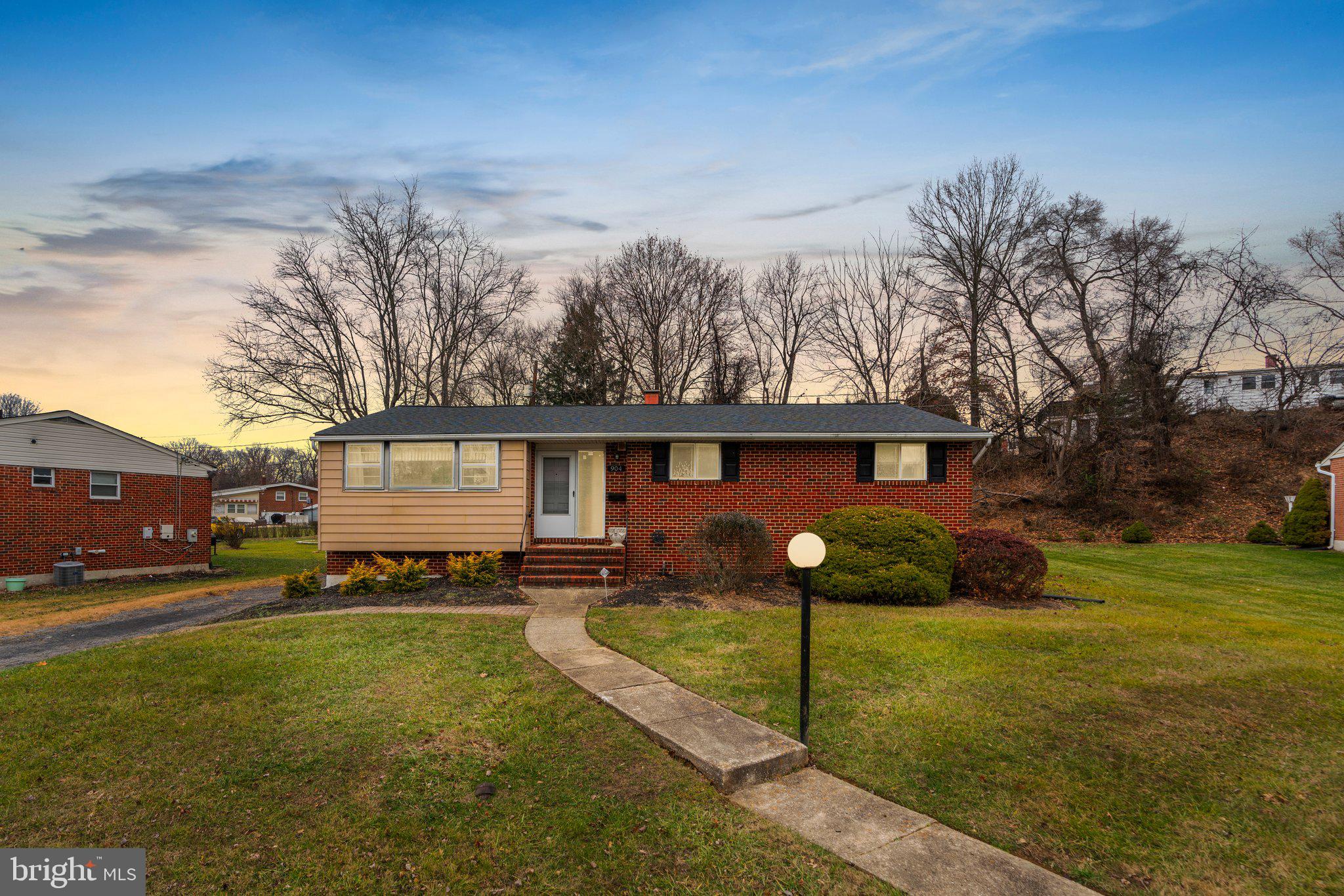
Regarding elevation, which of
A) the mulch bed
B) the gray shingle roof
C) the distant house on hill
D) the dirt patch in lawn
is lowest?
the mulch bed

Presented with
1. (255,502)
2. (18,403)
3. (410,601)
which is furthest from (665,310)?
(18,403)

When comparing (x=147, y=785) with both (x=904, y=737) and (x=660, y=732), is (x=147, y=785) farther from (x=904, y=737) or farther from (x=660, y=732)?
(x=904, y=737)

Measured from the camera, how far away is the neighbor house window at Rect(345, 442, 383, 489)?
12.1m

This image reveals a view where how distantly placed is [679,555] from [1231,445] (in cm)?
2755

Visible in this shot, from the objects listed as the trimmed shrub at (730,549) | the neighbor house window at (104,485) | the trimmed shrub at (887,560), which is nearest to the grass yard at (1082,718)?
the trimmed shrub at (887,560)


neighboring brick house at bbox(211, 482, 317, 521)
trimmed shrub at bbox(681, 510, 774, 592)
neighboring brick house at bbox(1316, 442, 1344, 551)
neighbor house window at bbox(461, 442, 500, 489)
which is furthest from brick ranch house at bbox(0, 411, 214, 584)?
neighboring brick house at bbox(1316, 442, 1344, 551)

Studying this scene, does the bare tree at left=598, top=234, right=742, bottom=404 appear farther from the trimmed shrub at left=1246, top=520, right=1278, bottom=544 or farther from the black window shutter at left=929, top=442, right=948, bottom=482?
the trimmed shrub at left=1246, top=520, right=1278, bottom=544

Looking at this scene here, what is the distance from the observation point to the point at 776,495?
1198cm

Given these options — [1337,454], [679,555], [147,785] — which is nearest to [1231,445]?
[1337,454]

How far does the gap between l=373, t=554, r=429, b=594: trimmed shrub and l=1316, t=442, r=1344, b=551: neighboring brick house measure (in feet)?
81.8

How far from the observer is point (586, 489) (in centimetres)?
1289

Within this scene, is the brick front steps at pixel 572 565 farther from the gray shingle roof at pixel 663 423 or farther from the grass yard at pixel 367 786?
the grass yard at pixel 367 786

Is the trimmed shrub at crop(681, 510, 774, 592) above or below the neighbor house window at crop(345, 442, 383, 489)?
below

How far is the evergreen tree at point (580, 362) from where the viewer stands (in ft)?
94.4
